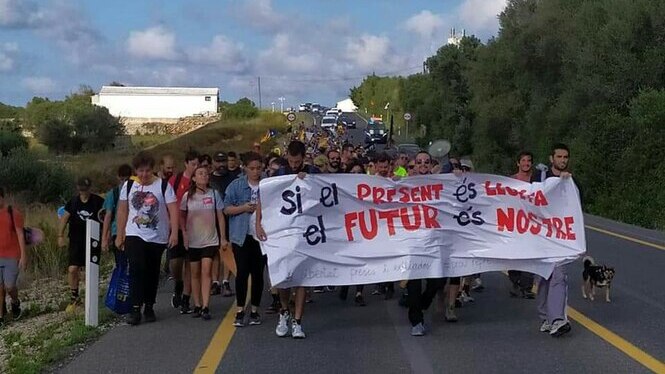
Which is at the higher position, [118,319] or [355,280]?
[355,280]

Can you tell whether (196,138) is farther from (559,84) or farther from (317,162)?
(317,162)

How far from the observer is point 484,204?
978 centimetres

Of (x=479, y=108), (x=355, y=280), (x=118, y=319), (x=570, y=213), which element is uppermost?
(x=479, y=108)

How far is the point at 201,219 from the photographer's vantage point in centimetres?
1016

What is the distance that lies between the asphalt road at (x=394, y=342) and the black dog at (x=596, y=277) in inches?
6.6

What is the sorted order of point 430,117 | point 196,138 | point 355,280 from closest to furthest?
point 355,280, point 430,117, point 196,138

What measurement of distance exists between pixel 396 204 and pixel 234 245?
1.76m

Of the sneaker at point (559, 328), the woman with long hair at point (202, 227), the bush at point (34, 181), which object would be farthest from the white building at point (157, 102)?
the sneaker at point (559, 328)

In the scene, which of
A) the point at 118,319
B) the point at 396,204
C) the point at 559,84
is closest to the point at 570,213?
the point at 396,204

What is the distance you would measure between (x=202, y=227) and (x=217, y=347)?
190cm

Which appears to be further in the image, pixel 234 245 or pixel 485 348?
pixel 234 245

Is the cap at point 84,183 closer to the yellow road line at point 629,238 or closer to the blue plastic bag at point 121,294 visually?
the blue plastic bag at point 121,294

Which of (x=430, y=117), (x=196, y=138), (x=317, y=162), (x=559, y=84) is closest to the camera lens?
(x=317, y=162)

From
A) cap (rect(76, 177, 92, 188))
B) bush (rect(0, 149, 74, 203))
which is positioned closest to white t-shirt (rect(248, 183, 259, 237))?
cap (rect(76, 177, 92, 188))
